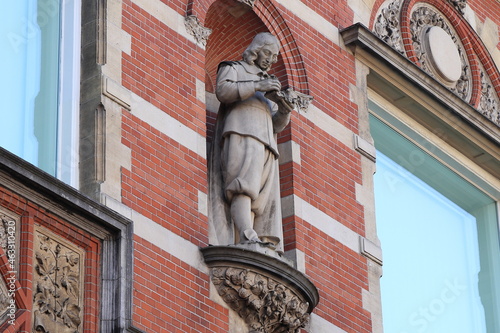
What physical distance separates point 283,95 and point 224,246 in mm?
1411

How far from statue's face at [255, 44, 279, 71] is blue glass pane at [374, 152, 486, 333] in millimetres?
2471

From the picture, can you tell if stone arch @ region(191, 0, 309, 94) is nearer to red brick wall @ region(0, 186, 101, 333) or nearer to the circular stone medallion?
the circular stone medallion

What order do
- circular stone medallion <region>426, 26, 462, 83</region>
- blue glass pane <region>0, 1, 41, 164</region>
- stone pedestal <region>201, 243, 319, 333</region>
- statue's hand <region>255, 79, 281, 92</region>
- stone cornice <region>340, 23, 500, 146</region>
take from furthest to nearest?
circular stone medallion <region>426, 26, 462, 83</region>, stone cornice <region>340, 23, 500, 146</region>, statue's hand <region>255, 79, 281, 92</region>, stone pedestal <region>201, 243, 319, 333</region>, blue glass pane <region>0, 1, 41, 164</region>

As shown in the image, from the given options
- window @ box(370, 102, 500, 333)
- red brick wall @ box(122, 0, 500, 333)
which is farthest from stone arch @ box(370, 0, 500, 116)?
red brick wall @ box(122, 0, 500, 333)

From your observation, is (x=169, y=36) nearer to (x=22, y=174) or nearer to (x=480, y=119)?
(x=22, y=174)

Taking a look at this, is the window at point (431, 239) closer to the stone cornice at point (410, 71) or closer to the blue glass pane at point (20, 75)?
the stone cornice at point (410, 71)

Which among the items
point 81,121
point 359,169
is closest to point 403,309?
point 359,169

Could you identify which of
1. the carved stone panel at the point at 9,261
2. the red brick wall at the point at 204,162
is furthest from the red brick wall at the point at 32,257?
the red brick wall at the point at 204,162

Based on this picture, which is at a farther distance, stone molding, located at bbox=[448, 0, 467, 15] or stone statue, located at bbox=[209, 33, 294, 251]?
stone molding, located at bbox=[448, 0, 467, 15]

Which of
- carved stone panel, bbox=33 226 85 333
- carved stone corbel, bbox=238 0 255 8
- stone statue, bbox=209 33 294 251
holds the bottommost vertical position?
carved stone panel, bbox=33 226 85 333

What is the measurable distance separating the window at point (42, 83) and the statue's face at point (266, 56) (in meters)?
1.53

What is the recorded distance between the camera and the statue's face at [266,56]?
13.6 m

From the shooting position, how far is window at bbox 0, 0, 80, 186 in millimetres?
12328

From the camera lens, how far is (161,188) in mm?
12633
